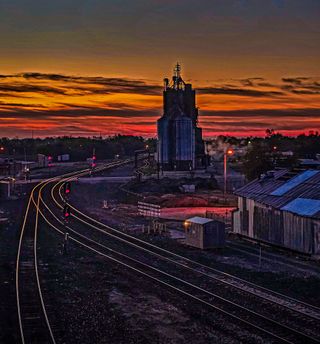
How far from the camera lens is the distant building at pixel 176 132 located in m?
98.9

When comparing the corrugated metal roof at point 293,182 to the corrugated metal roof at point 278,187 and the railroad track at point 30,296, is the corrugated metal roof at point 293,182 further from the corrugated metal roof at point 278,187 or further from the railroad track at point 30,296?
the railroad track at point 30,296

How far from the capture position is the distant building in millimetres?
98875

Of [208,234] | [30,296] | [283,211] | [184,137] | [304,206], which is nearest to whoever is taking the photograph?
[30,296]

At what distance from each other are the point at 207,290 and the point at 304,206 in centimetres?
1069

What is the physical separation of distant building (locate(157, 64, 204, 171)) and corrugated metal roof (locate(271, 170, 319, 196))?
196 feet

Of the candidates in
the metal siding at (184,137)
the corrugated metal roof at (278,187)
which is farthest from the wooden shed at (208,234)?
the metal siding at (184,137)

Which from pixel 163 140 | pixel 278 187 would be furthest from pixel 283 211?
pixel 163 140

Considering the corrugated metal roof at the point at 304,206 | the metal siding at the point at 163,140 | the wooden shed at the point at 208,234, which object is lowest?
the wooden shed at the point at 208,234

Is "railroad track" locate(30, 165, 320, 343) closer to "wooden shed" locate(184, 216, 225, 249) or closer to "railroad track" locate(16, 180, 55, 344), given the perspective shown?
"wooden shed" locate(184, 216, 225, 249)

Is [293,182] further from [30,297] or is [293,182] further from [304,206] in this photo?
[30,297]

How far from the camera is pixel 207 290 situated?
2517cm

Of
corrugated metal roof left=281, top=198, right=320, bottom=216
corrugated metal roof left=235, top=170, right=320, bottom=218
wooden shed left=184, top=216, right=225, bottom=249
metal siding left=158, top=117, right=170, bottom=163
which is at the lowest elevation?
wooden shed left=184, top=216, right=225, bottom=249

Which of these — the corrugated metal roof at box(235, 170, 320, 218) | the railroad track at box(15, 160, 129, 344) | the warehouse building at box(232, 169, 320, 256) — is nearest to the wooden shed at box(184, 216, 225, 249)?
the warehouse building at box(232, 169, 320, 256)

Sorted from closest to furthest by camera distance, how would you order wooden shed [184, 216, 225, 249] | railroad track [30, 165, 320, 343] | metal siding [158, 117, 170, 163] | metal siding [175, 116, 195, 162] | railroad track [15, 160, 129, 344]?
railroad track [15, 160, 129, 344]
railroad track [30, 165, 320, 343]
wooden shed [184, 216, 225, 249]
metal siding [175, 116, 195, 162]
metal siding [158, 117, 170, 163]
